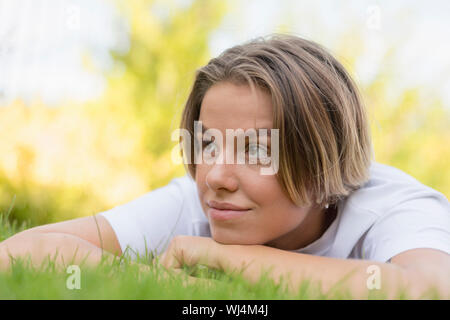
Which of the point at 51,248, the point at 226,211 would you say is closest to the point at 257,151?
the point at 226,211

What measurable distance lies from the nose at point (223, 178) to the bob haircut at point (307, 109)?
179 mm

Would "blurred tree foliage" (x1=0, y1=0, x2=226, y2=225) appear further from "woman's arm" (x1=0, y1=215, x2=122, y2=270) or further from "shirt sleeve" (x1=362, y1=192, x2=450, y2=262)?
"shirt sleeve" (x1=362, y1=192, x2=450, y2=262)

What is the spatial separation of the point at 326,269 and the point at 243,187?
17.8 inches

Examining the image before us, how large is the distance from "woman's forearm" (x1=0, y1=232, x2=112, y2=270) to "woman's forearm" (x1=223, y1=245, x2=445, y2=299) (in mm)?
513

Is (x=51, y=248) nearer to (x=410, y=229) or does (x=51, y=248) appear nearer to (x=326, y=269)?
(x=326, y=269)

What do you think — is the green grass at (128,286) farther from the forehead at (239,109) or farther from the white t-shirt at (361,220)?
the forehead at (239,109)

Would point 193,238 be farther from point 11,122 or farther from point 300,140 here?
point 11,122

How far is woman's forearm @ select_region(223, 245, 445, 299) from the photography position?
1441 millimetres

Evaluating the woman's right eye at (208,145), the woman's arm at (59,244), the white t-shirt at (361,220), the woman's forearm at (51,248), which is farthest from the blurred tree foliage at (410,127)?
the woman's forearm at (51,248)

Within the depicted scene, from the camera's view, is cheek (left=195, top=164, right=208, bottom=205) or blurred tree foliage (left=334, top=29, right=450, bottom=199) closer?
cheek (left=195, top=164, right=208, bottom=205)

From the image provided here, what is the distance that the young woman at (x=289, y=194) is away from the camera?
68.2 inches

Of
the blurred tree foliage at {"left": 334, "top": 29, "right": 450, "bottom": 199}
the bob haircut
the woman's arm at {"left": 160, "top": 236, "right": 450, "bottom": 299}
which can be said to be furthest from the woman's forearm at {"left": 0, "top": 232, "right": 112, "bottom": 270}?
the blurred tree foliage at {"left": 334, "top": 29, "right": 450, "bottom": 199}
